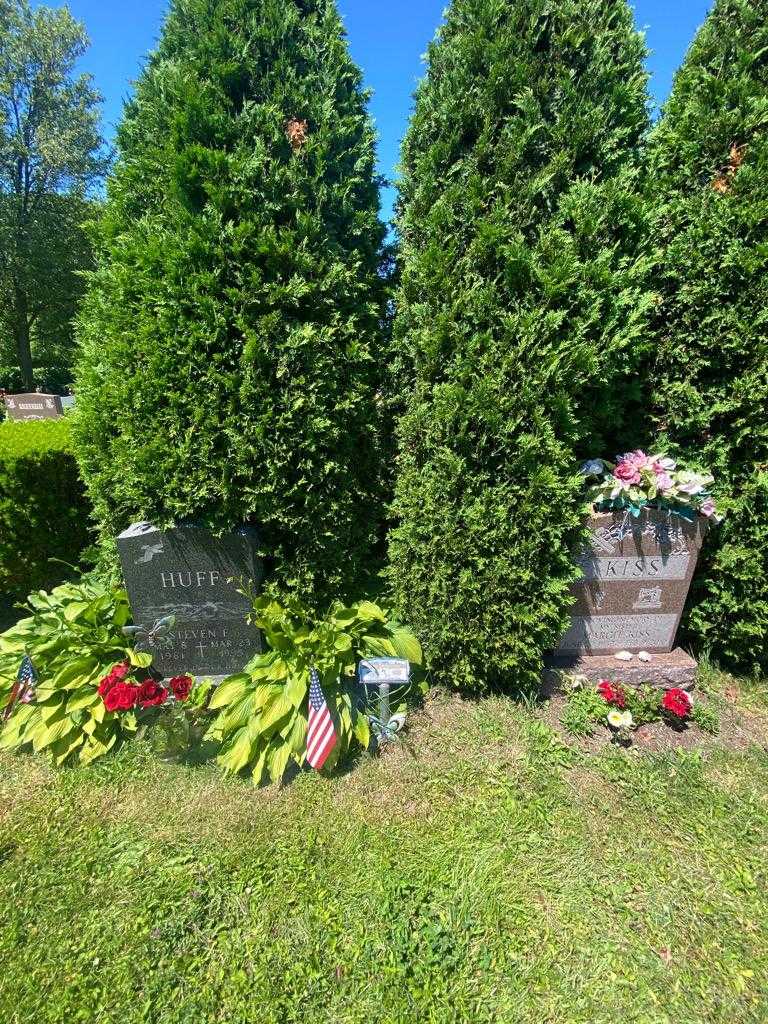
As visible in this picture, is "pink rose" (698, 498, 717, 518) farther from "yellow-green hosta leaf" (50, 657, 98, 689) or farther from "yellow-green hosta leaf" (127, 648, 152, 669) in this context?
"yellow-green hosta leaf" (50, 657, 98, 689)

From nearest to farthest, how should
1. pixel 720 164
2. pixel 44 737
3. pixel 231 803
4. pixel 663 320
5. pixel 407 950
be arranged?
pixel 407 950 < pixel 231 803 < pixel 44 737 < pixel 720 164 < pixel 663 320

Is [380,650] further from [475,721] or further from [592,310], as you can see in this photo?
[592,310]

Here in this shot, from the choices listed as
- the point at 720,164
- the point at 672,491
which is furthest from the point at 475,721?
the point at 720,164

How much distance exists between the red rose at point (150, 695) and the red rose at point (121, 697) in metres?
0.03

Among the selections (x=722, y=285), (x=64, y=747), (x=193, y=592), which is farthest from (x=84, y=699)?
(x=722, y=285)

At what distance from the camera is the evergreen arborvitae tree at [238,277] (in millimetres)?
2746

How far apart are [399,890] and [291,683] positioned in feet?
3.86

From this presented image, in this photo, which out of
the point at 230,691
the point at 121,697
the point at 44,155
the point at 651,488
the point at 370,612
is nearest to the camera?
the point at 121,697

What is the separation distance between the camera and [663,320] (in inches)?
131

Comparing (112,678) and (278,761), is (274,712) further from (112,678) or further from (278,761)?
(112,678)

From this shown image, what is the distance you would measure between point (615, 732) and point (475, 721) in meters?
0.86

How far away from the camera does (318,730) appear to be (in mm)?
2742

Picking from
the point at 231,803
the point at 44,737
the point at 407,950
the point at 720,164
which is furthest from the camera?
the point at 720,164

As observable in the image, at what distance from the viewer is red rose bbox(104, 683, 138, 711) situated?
2717mm
